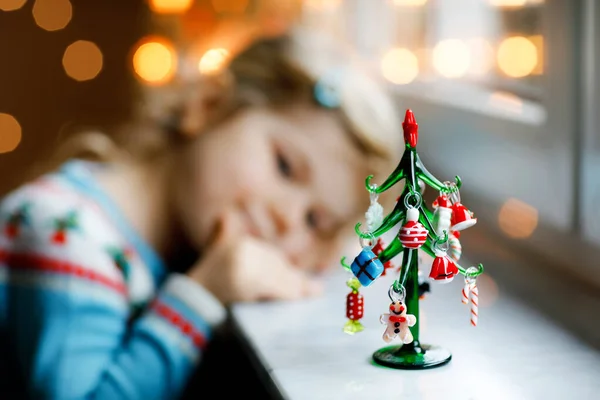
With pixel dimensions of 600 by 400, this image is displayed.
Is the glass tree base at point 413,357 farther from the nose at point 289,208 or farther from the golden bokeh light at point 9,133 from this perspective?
the golden bokeh light at point 9,133

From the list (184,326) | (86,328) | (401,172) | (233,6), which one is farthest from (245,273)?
(233,6)

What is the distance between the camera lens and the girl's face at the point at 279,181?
3.81ft

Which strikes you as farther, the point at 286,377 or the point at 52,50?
the point at 52,50

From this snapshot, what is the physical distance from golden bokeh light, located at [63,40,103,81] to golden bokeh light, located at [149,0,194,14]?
257mm

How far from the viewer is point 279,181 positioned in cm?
118

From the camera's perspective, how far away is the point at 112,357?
41.1 inches

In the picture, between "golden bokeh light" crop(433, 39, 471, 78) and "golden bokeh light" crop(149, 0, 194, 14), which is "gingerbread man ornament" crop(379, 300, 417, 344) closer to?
"golden bokeh light" crop(433, 39, 471, 78)

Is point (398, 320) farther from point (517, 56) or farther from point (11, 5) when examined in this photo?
point (11, 5)

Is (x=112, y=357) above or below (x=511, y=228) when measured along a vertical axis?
below

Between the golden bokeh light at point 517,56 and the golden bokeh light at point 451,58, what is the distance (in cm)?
15

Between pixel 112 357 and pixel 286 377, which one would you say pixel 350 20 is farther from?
pixel 286 377

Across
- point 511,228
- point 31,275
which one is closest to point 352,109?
point 511,228

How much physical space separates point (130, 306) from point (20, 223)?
0.18m

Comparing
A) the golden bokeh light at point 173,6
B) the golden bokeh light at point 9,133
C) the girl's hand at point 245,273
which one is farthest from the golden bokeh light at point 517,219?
the golden bokeh light at point 9,133
